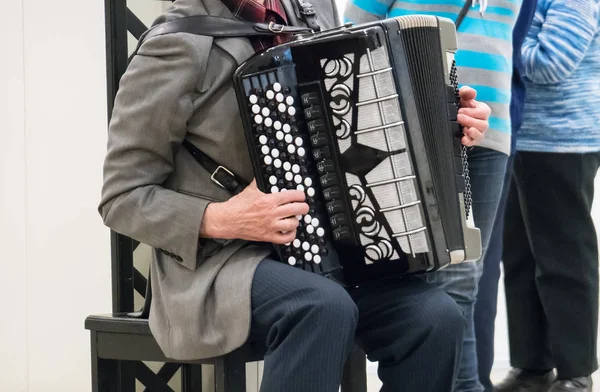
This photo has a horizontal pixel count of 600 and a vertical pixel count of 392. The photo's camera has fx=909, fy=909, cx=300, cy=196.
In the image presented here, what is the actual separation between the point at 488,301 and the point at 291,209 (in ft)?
3.75

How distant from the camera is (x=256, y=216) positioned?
63.4 inches

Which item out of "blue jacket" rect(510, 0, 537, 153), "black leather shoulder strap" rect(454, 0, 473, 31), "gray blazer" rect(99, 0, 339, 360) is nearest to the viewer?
"gray blazer" rect(99, 0, 339, 360)

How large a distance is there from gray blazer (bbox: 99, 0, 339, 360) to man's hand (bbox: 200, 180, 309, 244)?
0.03 m

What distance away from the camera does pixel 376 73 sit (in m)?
1.64

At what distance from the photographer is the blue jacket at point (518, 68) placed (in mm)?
2438

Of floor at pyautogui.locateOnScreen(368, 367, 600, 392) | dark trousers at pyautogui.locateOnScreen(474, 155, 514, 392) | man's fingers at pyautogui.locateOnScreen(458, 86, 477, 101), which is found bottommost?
floor at pyautogui.locateOnScreen(368, 367, 600, 392)

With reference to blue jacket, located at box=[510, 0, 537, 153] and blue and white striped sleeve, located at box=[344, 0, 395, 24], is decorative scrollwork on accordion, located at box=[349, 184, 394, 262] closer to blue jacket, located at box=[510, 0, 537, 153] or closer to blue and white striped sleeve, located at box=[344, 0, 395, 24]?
blue and white striped sleeve, located at box=[344, 0, 395, 24]

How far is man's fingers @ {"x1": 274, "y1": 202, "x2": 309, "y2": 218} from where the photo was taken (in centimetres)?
159

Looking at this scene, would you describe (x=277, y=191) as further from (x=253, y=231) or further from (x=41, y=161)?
(x=41, y=161)

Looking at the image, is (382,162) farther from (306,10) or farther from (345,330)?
(306,10)

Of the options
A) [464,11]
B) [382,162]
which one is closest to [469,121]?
[382,162]

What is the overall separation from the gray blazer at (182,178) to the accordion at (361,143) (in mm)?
116

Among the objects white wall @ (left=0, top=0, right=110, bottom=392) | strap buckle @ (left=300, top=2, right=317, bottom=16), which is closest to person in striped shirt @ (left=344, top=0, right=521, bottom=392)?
strap buckle @ (left=300, top=2, right=317, bottom=16)

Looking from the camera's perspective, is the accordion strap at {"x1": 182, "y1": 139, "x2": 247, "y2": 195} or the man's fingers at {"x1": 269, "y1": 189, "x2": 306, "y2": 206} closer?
the man's fingers at {"x1": 269, "y1": 189, "x2": 306, "y2": 206}
